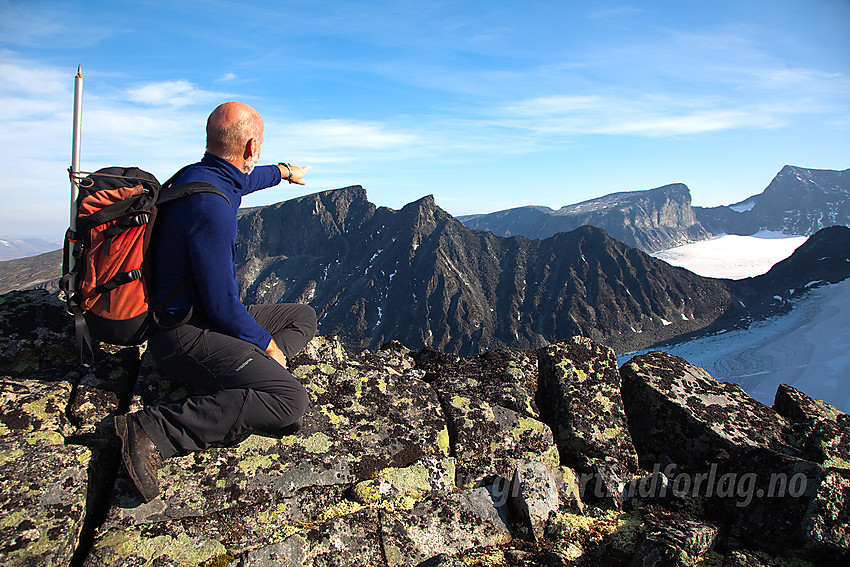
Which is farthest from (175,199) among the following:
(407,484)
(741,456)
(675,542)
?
(741,456)

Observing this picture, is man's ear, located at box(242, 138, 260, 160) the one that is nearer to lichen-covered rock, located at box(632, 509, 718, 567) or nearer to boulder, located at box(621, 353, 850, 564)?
lichen-covered rock, located at box(632, 509, 718, 567)

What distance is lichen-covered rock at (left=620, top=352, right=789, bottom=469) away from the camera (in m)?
7.96

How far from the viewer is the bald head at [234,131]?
5.72 metres

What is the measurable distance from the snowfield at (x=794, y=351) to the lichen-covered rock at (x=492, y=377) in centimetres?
9228

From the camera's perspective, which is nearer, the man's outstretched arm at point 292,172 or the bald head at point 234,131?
the bald head at point 234,131

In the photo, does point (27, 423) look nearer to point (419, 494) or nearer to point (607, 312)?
point (419, 494)

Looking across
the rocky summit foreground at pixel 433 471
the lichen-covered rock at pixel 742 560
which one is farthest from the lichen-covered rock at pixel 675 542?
the lichen-covered rock at pixel 742 560

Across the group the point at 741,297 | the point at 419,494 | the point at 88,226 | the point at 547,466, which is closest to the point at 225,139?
the point at 88,226

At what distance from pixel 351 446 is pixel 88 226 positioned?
14.5 ft

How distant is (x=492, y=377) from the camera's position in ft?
29.5

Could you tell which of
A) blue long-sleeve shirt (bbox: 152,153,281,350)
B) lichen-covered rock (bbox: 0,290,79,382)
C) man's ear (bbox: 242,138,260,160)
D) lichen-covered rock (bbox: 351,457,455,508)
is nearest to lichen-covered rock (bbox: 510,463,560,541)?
lichen-covered rock (bbox: 351,457,455,508)

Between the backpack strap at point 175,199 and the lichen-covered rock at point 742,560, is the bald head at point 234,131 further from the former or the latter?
the lichen-covered rock at point 742,560

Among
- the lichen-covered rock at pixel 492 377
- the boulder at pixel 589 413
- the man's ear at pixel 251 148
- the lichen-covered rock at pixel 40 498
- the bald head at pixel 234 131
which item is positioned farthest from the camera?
the lichen-covered rock at pixel 492 377

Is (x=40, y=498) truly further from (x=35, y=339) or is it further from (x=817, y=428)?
(x=817, y=428)
